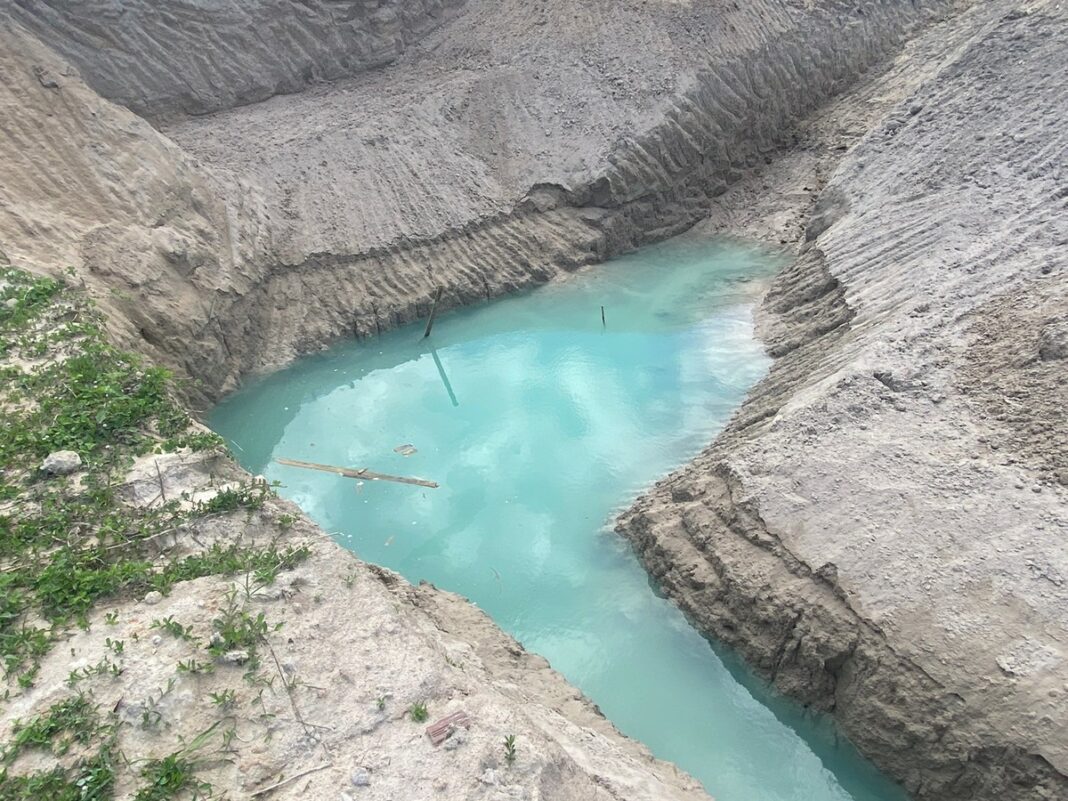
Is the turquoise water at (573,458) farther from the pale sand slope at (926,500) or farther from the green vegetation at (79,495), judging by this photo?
the green vegetation at (79,495)

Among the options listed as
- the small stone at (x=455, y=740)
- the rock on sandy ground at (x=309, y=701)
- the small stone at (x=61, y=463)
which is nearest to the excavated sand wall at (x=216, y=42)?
the small stone at (x=61, y=463)

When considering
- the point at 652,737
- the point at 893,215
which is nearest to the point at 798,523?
the point at 652,737

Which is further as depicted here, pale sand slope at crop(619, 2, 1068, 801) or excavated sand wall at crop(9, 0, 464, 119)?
excavated sand wall at crop(9, 0, 464, 119)

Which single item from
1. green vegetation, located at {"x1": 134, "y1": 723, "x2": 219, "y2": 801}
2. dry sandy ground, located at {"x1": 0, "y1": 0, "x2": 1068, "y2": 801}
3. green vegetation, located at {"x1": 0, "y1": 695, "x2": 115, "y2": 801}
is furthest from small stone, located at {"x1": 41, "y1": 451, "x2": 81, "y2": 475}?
green vegetation, located at {"x1": 134, "y1": 723, "x2": 219, "y2": 801}

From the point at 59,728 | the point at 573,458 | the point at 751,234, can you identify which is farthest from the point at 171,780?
the point at 751,234

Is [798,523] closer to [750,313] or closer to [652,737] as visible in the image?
[652,737]

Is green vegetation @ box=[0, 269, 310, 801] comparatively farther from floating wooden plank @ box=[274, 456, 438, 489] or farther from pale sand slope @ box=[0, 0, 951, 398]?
pale sand slope @ box=[0, 0, 951, 398]

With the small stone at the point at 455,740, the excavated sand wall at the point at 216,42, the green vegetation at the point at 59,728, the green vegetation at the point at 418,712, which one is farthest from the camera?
the excavated sand wall at the point at 216,42
